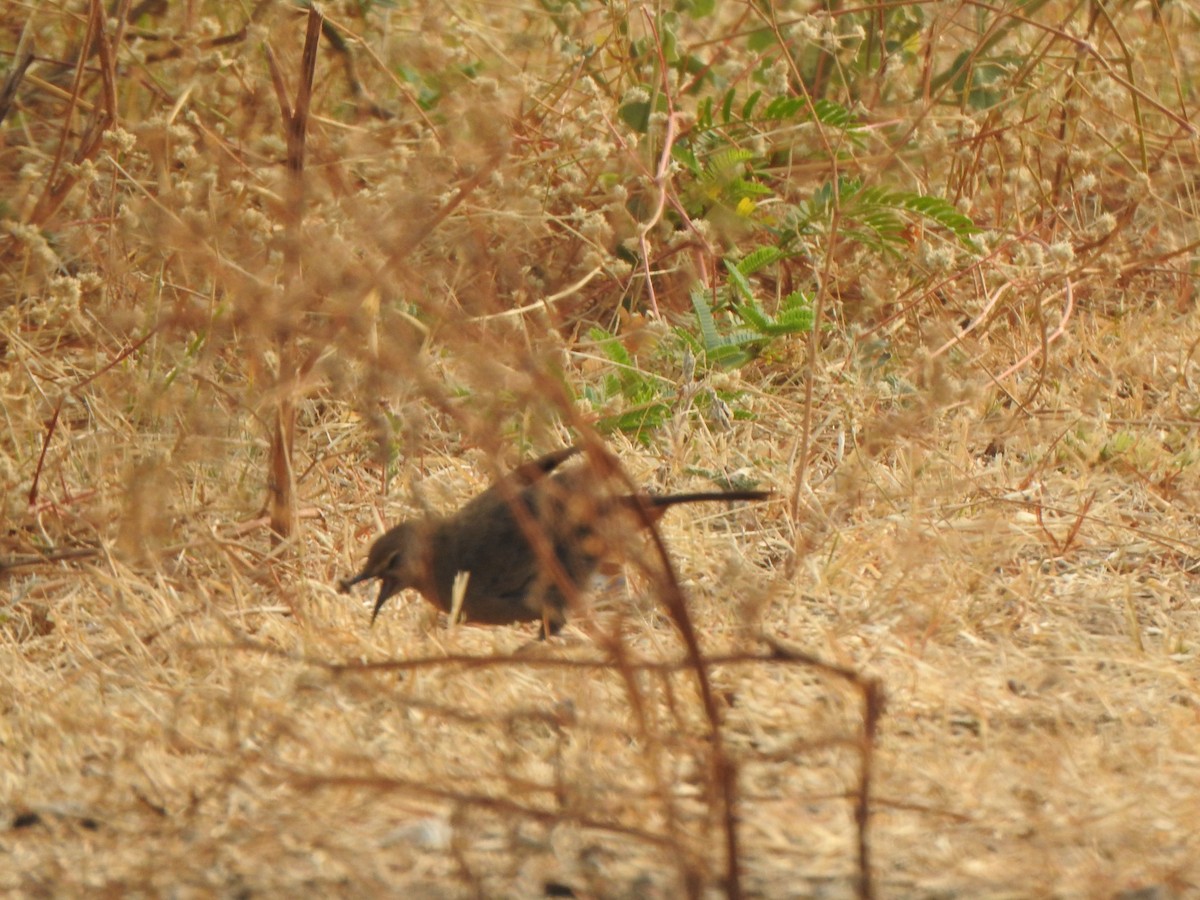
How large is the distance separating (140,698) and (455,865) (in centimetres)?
101

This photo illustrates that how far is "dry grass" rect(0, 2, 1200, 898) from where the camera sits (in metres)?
2.62

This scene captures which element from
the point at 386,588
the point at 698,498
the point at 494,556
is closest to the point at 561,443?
the point at 494,556

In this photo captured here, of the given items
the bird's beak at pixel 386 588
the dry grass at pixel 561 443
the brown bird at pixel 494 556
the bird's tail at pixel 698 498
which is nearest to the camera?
the dry grass at pixel 561 443

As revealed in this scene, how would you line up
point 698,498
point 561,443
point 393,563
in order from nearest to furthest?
point 698,498 < point 393,563 < point 561,443

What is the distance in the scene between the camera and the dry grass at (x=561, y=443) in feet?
8.61

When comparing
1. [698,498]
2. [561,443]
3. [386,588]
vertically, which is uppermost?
[698,498]

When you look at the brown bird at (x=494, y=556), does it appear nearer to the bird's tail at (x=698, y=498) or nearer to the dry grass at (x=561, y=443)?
the bird's tail at (x=698, y=498)

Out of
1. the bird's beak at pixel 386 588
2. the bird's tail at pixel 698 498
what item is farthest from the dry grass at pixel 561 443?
the bird's tail at pixel 698 498

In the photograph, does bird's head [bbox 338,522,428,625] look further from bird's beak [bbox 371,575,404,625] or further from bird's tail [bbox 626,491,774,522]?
bird's tail [bbox 626,491,774,522]

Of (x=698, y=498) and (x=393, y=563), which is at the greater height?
(x=698, y=498)

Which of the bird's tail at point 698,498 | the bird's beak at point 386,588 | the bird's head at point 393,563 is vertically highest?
the bird's tail at point 698,498

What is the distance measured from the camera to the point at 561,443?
184 inches

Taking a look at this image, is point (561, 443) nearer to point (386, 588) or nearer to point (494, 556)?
point (494, 556)

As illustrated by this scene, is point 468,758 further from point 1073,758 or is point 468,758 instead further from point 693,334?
point 693,334
